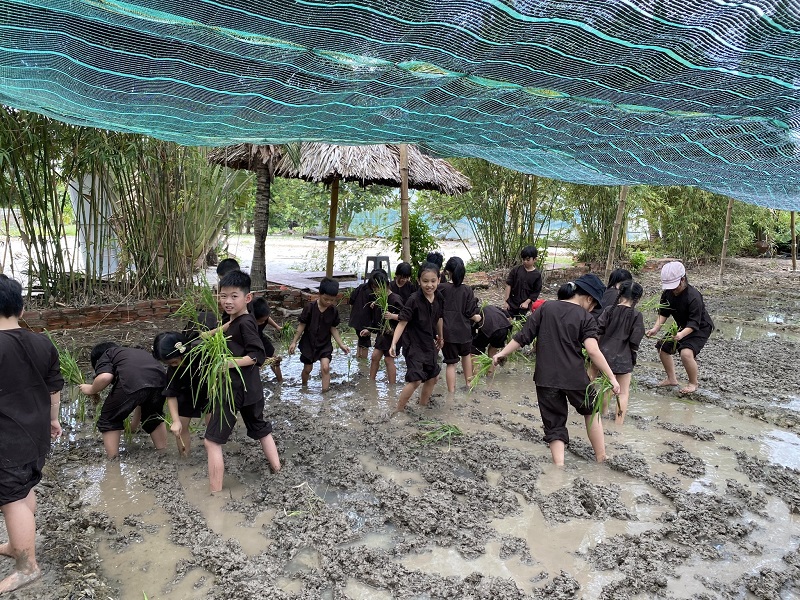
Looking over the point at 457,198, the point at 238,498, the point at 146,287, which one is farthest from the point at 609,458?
the point at 457,198

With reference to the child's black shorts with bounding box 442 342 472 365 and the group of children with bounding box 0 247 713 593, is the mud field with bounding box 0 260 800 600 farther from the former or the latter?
the child's black shorts with bounding box 442 342 472 365

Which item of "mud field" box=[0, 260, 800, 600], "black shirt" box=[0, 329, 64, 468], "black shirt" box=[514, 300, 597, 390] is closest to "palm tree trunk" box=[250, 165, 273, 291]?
"mud field" box=[0, 260, 800, 600]

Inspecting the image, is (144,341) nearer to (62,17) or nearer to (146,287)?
(146,287)

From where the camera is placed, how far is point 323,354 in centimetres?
592

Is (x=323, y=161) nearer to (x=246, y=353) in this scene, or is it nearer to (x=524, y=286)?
(x=524, y=286)

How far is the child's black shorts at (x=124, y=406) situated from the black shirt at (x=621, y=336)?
3.65 meters

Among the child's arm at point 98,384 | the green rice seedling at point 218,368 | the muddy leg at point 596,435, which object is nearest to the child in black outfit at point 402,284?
the muddy leg at point 596,435

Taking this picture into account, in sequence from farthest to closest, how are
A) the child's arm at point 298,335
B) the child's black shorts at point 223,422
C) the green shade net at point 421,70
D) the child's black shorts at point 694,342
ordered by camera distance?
the child's black shorts at point 694,342 → the child's arm at point 298,335 → the child's black shorts at point 223,422 → the green shade net at point 421,70

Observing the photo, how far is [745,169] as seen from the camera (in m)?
5.64

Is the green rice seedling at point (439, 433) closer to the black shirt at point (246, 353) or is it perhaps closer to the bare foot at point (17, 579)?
the black shirt at point (246, 353)

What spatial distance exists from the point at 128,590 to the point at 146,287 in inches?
215

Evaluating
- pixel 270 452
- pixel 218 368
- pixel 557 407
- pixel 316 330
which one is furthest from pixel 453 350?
pixel 218 368

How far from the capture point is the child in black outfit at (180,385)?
13.0 feet

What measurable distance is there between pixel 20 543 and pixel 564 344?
3.33 metres
